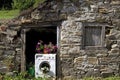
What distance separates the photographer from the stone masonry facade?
14648 millimetres

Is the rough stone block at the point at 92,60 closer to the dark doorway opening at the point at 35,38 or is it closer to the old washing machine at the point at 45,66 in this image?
the old washing machine at the point at 45,66

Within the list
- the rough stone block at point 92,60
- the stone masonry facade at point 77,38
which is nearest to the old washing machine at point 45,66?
the stone masonry facade at point 77,38

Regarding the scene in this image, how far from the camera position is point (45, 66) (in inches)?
578

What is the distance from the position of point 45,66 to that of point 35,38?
6.11 ft

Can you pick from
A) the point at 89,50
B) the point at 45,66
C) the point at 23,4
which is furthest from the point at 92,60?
the point at 23,4

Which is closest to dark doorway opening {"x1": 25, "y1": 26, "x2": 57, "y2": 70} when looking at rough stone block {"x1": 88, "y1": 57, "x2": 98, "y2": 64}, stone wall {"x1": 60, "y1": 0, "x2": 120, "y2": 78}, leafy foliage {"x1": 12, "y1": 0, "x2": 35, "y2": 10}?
stone wall {"x1": 60, "y1": 0, "x2": 120, "y2": 78}

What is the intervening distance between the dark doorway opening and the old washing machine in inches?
21.4

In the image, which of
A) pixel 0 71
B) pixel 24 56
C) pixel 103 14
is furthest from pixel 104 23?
pixel 0 71

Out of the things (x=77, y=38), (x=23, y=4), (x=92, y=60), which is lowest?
(x=92, y=60)

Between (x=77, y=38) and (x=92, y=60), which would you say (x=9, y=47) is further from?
(x=92, y=60)

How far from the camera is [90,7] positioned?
14.6 metres

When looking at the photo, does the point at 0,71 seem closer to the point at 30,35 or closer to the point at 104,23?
the point at 30,35

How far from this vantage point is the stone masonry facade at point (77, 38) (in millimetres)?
14648

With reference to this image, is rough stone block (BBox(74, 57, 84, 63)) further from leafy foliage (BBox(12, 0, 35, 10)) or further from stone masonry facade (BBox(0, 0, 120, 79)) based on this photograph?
leafy foliage (BBox(12, 0, 35, 10))
